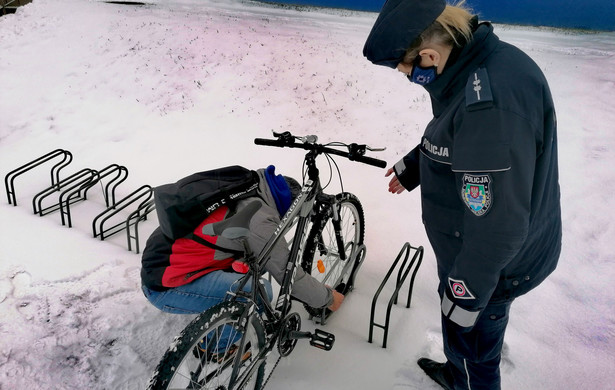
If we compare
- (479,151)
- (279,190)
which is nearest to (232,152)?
(279,190)

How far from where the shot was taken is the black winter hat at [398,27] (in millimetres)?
1425

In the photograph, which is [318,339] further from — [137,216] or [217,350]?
[137,216]

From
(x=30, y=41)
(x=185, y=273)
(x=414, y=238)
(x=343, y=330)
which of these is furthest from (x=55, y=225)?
(x=30, y=41)

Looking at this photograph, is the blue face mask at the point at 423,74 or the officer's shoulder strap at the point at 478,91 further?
the blue face mask at the point at 423,74

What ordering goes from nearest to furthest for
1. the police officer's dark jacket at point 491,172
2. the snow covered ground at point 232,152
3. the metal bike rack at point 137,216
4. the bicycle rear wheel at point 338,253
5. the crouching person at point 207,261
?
the police officer's dark jacket at point 491,172 < the crouching person at point 207,261 < the snow covered ground at point 232,152 < the bicycle rear wheel at point 338,253 < the metal bike rack at point 137,216

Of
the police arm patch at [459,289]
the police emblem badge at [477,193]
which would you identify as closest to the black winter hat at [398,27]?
the police emblem badge at [477,193]

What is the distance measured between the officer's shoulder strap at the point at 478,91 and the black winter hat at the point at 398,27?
8.9 inches

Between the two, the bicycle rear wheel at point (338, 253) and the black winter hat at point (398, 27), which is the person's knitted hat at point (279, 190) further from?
the black winter hat at point (398, 27)

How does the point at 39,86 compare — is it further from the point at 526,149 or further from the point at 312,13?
the point at 526,149

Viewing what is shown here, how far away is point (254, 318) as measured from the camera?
1981mm

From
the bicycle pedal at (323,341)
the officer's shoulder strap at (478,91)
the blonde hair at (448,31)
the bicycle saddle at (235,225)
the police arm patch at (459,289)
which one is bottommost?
the bicycle pedal at (323,341)

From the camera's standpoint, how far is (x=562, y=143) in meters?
4.91

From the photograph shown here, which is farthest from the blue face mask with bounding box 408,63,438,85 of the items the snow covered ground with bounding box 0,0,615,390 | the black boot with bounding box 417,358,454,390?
the snow covered ground with bounding box 0,0,615,390

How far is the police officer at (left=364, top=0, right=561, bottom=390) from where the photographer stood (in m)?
1.38
